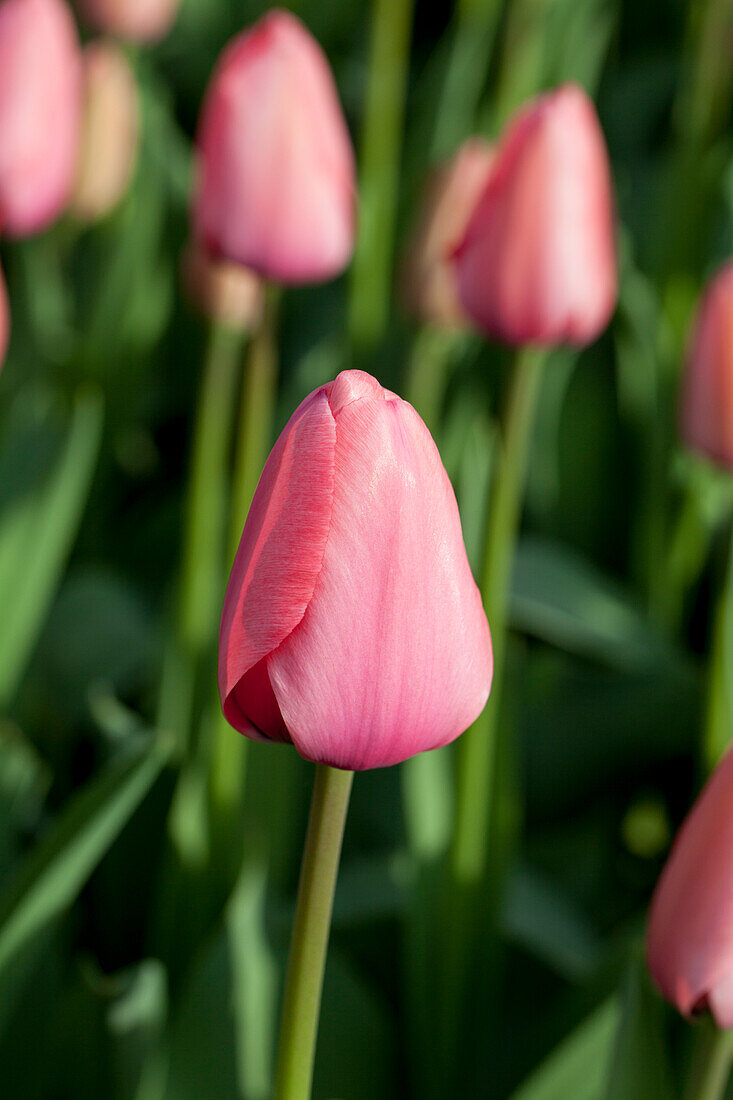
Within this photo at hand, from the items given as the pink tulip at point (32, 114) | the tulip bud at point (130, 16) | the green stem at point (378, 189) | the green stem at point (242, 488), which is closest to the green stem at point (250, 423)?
the green stem at point (242, 488)

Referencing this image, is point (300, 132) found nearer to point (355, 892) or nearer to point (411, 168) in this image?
point (355, 892)

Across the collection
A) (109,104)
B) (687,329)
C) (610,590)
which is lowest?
(610,590)

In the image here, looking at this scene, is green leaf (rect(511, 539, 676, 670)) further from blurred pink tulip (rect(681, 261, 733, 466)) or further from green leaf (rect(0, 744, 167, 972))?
green leaf (rect(0, 744, 167, 972))

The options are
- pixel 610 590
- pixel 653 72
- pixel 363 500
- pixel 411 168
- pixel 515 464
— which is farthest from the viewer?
pixel 653 72

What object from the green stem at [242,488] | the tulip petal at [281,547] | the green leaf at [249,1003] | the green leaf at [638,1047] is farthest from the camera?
the green stem at [242,488]

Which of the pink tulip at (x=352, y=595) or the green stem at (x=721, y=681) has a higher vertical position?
the pink tulip at (x=352, y=595)

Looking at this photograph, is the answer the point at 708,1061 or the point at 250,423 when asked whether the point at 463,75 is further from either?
the point at 708,1061

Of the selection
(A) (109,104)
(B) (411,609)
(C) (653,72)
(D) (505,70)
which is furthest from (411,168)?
(B) (411,609)

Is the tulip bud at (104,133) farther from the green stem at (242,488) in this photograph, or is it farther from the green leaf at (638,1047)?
the green leaf at (638,1047)
